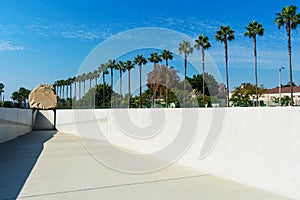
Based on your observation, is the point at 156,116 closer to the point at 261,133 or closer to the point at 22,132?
the point at 261,133

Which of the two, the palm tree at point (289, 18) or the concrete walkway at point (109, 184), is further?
the palm tree at point (289, 18)

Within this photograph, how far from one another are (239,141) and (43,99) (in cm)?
2932

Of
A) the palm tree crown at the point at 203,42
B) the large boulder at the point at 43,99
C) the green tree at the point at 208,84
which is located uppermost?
the palm tree crown at the point at 203,42

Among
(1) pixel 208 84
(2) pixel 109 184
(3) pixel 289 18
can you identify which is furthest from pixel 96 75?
(2) pixel 109 184

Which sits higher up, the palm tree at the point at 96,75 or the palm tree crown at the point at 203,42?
the palm tree crown at the point at 203,42

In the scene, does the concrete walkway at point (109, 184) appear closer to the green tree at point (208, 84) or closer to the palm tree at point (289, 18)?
the palm tree at point (289, 18)

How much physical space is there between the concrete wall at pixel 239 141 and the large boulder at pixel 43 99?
2414cm

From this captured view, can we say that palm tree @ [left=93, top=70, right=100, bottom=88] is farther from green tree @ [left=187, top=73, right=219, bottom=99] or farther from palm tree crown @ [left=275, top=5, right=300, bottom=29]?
palm tree crown @ [left=275, top=5, right=300, bottom=29]

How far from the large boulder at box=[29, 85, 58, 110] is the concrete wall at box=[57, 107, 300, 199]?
79.2 ft

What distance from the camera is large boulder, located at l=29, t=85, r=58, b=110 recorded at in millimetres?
29306

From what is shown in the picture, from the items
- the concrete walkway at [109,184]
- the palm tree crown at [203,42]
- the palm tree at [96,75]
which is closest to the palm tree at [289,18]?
the palm tree crown at [203,42]

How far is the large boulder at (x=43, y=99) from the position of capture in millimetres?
29306

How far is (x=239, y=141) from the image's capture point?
15.0 feet

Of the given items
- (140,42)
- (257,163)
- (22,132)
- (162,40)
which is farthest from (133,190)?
(22,132)
